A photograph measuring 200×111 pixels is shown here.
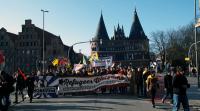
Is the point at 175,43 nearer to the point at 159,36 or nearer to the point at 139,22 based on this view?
the point at 159,36

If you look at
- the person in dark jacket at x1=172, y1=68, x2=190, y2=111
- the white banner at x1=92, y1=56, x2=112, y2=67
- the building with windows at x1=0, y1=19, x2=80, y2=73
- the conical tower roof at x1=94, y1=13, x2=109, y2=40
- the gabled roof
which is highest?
the conical tower roof at x1=94, y1=13, x2=109, y2=40

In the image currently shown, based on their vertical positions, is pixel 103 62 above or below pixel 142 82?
above

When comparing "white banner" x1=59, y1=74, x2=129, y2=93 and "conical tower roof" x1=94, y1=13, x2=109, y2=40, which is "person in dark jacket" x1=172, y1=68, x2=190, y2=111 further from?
"conical tower roof" x1=94, y1=13, x2=109, y2=40

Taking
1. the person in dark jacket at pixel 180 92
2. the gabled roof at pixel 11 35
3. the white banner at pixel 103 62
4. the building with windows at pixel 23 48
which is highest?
the gabled roof at pixel 11 35

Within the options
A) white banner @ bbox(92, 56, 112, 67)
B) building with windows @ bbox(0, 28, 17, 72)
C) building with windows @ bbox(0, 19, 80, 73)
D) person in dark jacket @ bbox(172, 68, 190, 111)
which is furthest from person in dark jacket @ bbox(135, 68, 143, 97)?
building with windows @ bbox(0, 28, 17, 72)

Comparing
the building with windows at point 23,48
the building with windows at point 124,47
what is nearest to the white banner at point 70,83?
the building with windows at point 23,48

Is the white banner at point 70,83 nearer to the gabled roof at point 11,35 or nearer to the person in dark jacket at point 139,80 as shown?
the person in dark jacket at point 139,80

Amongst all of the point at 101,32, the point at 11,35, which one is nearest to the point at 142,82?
the point at 11,35

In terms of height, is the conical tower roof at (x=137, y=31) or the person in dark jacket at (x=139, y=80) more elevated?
the conical tower roof at (x=137, y=31)

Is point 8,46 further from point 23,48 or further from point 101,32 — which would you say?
point 101,32

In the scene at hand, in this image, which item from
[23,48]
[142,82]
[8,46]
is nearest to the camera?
[142,82]

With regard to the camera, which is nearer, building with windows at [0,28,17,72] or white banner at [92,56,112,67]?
white banner at [92,56,112,67]

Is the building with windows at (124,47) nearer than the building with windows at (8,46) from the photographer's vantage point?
No

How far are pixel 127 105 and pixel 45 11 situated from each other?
50.3 m
